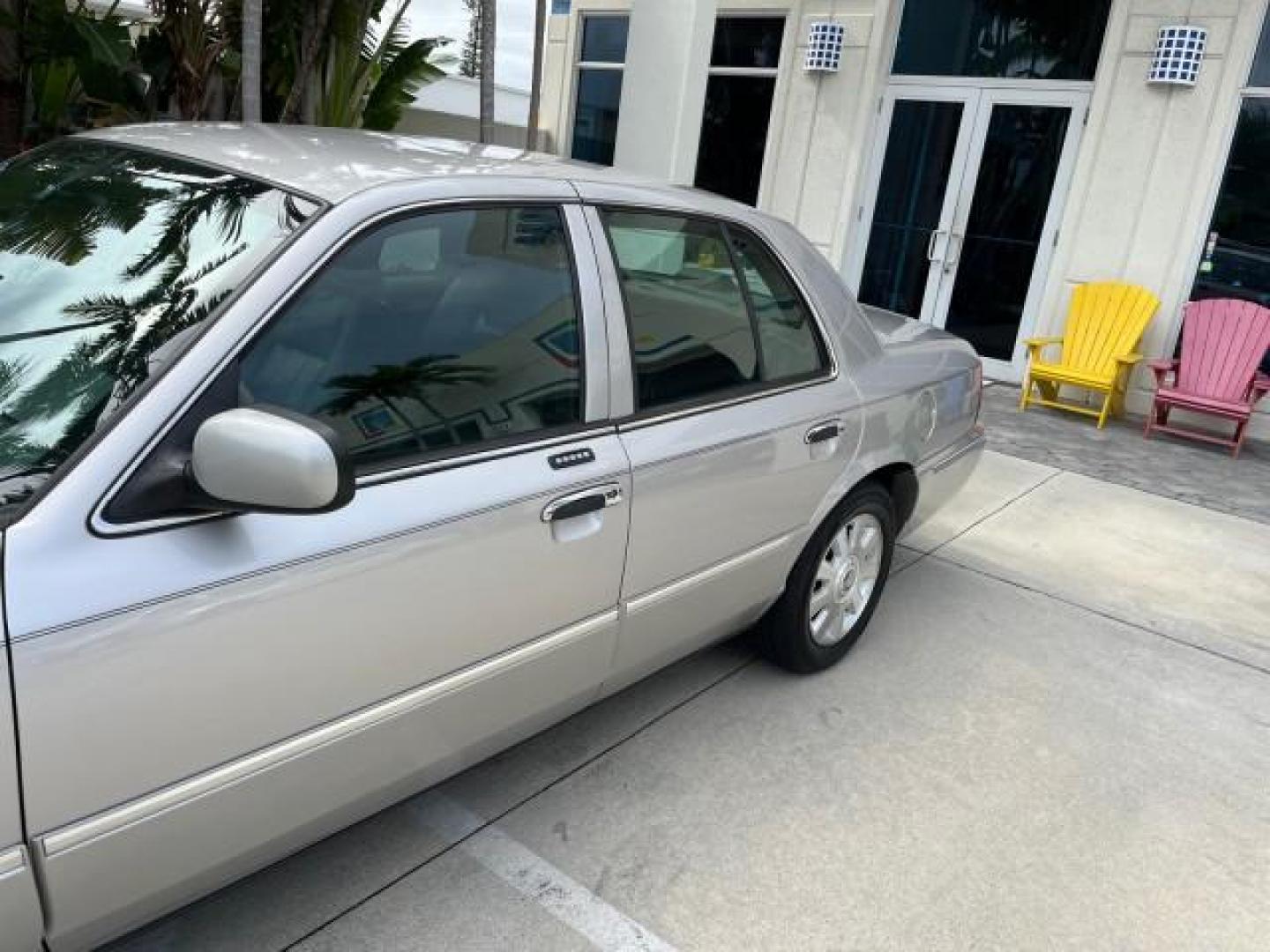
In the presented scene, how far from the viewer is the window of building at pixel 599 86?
38.6 feet

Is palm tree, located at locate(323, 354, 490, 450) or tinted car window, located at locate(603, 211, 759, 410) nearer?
palm tree, located at locate(323, 354, 490, 450)

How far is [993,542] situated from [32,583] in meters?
4.72

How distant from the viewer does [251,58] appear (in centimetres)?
564

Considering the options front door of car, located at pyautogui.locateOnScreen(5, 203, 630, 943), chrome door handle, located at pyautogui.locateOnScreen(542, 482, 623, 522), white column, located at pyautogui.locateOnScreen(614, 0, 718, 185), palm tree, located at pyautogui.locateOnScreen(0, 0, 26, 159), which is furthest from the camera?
white column, located at pyautogui.locateOnScreen(614, 0, 718, 185)

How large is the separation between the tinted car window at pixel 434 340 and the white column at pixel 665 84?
5040 mm

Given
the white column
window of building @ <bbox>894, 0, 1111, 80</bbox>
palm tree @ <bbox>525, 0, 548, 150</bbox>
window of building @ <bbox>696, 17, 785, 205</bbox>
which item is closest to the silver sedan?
the white column

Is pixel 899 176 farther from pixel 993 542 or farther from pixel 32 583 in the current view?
pixel 32 583

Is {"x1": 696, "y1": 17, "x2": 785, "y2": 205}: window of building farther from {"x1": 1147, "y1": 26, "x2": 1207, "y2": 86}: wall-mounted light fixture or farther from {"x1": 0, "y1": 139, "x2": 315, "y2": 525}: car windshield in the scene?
{"x1": 0, "y1": 139, "x2": 315, "y2": 525}: car windshield

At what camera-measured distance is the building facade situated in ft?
25.5

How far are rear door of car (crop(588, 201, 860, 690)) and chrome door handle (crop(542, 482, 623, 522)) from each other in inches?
3.6

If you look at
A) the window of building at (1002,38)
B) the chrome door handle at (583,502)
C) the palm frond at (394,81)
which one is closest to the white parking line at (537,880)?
the chrome door handle at (583,502)

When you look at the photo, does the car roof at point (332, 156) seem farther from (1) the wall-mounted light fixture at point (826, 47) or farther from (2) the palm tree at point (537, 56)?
(1) the wall-mounted light fixture at point (826, 47)

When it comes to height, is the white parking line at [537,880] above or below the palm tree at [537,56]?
below

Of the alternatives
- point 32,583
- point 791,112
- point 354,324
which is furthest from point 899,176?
point 32,583
